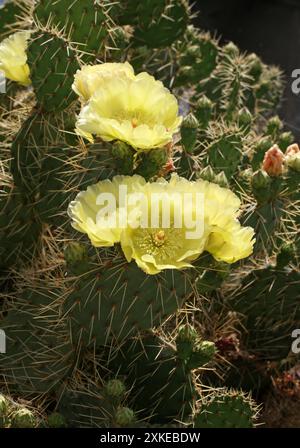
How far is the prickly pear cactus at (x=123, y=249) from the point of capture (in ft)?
3.92

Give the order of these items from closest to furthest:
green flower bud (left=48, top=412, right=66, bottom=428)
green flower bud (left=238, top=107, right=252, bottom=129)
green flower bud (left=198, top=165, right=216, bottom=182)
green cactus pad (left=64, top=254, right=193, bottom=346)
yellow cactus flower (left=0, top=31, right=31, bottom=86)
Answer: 1. green cactus pad (left=64, top=254, right=193, bottom=346)
2. green flower bud (left=48, top=412, right=66, bottom=428)
3. green flower bud (left=198, top=165, right=216, bottom=182)
4. yellow cactus flower (left=0, top=31, right=31, bottom=86)
5. green flower bud (left=238, top=107, right=252, bottom=129)

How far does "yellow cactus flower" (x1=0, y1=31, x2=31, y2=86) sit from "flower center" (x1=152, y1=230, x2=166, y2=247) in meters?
0.59

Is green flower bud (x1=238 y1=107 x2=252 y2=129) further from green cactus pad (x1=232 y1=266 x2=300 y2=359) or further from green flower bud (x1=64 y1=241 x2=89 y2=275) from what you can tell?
green flower bud (x1=64 y1=241 x2=89 y2=275)

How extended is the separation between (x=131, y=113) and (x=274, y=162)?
0.34 meters

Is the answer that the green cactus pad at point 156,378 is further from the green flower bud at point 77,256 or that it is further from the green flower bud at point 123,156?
the green flower bud at point 123,156

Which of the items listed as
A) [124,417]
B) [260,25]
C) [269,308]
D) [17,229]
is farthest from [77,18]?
[260,25]

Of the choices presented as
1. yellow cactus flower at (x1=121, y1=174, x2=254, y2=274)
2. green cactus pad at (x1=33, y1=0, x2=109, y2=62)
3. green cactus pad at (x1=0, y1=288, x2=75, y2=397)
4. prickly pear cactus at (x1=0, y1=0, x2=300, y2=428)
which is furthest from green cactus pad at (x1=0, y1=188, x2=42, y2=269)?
yellow cactus flower at (x1=121, y1=174, x2=254, y2=274)

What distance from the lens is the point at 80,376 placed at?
145 centimetres

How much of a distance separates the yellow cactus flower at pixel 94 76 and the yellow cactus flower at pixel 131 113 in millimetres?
10

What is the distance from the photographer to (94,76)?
50.9 inches

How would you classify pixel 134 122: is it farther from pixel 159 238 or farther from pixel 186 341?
pixel 186 341

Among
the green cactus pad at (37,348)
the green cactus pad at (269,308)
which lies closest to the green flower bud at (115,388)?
the green cactus pad at (37,348)

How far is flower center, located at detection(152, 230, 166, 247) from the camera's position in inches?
45.7
